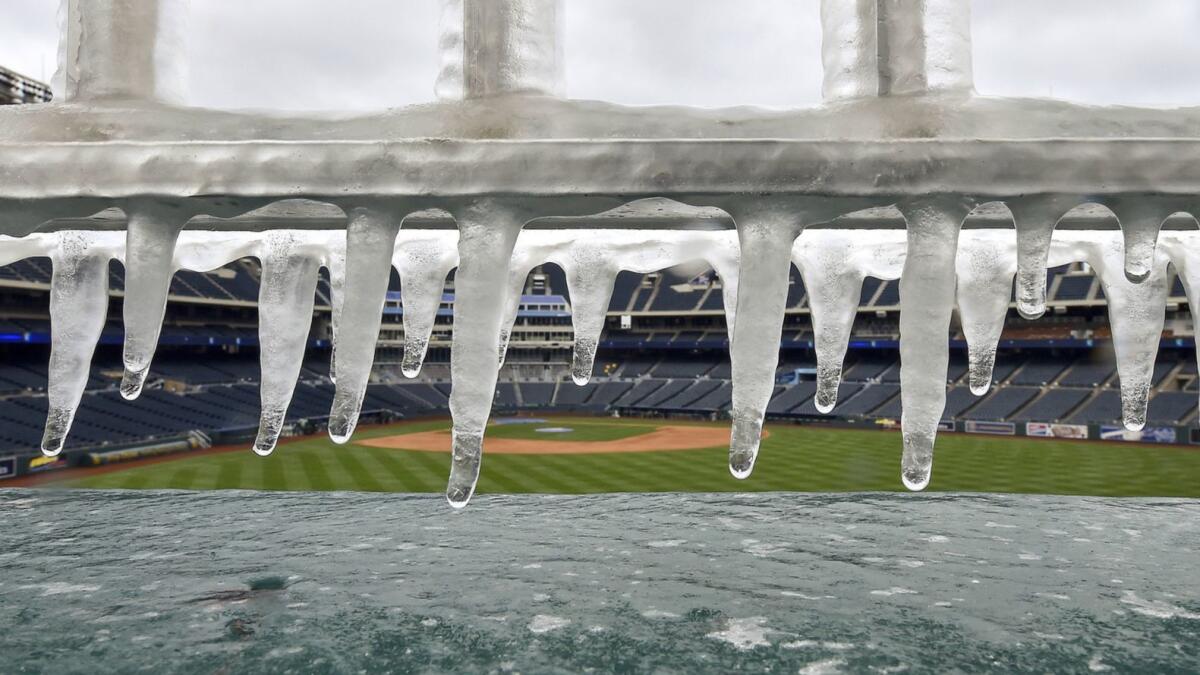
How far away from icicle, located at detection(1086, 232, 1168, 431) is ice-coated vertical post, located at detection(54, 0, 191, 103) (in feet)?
9.29

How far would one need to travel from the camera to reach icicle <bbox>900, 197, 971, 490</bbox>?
1.93m

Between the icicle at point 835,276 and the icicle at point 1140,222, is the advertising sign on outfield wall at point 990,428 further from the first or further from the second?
the icicle at point 1140,222

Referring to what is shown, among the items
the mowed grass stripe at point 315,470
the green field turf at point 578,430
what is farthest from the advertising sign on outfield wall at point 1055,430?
the mowed grass stripe at point 315,470

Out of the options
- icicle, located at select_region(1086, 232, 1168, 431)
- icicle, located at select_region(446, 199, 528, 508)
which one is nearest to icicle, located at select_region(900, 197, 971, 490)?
icicle, located at select_region(1086, 232, 1168, 431)

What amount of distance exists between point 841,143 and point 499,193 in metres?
0.83

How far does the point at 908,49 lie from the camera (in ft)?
6.60

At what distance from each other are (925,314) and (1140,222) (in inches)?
22.2

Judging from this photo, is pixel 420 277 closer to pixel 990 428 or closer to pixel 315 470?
pixel 315 470

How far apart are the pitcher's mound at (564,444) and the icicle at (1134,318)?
115 feet

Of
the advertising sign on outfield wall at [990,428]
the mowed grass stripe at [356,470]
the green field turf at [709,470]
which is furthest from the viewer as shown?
the advertising sign on outfield wall at [990,428]

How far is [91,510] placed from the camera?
176 inches

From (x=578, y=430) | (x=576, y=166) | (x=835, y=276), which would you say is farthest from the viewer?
(x=578, y=430)

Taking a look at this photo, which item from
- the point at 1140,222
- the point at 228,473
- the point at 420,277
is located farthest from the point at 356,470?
the point at 1140,222

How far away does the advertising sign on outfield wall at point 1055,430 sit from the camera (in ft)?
139
